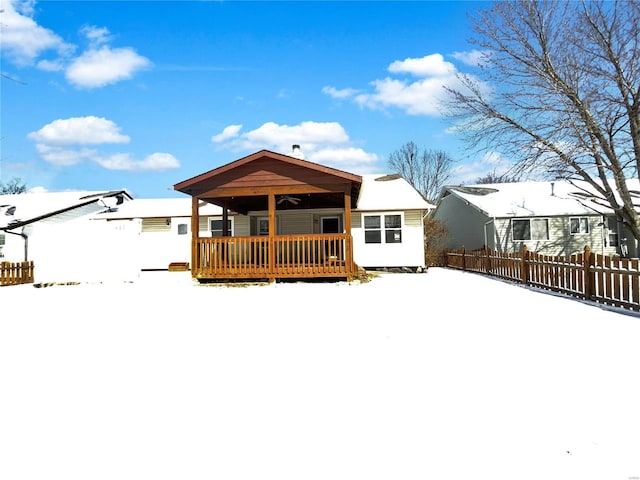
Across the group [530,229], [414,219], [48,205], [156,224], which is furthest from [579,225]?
[48,205]

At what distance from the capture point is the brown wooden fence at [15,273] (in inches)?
645

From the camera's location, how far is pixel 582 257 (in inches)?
384

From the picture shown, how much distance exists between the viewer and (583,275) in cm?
952

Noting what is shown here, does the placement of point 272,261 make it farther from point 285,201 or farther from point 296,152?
point 296,152

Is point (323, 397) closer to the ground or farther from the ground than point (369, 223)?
closer to the ground

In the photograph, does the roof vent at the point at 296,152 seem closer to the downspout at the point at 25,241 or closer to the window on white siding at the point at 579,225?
the window on white siding at the point at 579,225

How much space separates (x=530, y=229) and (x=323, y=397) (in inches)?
908

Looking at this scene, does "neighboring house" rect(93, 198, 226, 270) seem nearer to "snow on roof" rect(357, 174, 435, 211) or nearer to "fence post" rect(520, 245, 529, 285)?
"snow on roof" rect(357, 174, 435, 211)

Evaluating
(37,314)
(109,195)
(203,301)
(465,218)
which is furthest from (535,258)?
(109,195)

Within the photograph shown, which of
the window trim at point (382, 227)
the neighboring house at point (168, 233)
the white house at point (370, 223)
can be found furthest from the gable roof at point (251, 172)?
the neighboring house at point (168, 233)

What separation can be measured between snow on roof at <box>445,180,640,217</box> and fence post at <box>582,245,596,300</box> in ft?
44.3

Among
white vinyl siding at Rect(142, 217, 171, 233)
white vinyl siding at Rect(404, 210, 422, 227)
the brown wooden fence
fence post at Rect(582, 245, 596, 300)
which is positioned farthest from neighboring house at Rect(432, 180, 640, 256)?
the brown wooden fence

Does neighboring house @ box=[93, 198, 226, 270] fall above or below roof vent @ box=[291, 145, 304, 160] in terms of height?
below

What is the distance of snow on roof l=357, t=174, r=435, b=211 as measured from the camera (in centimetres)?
1836
